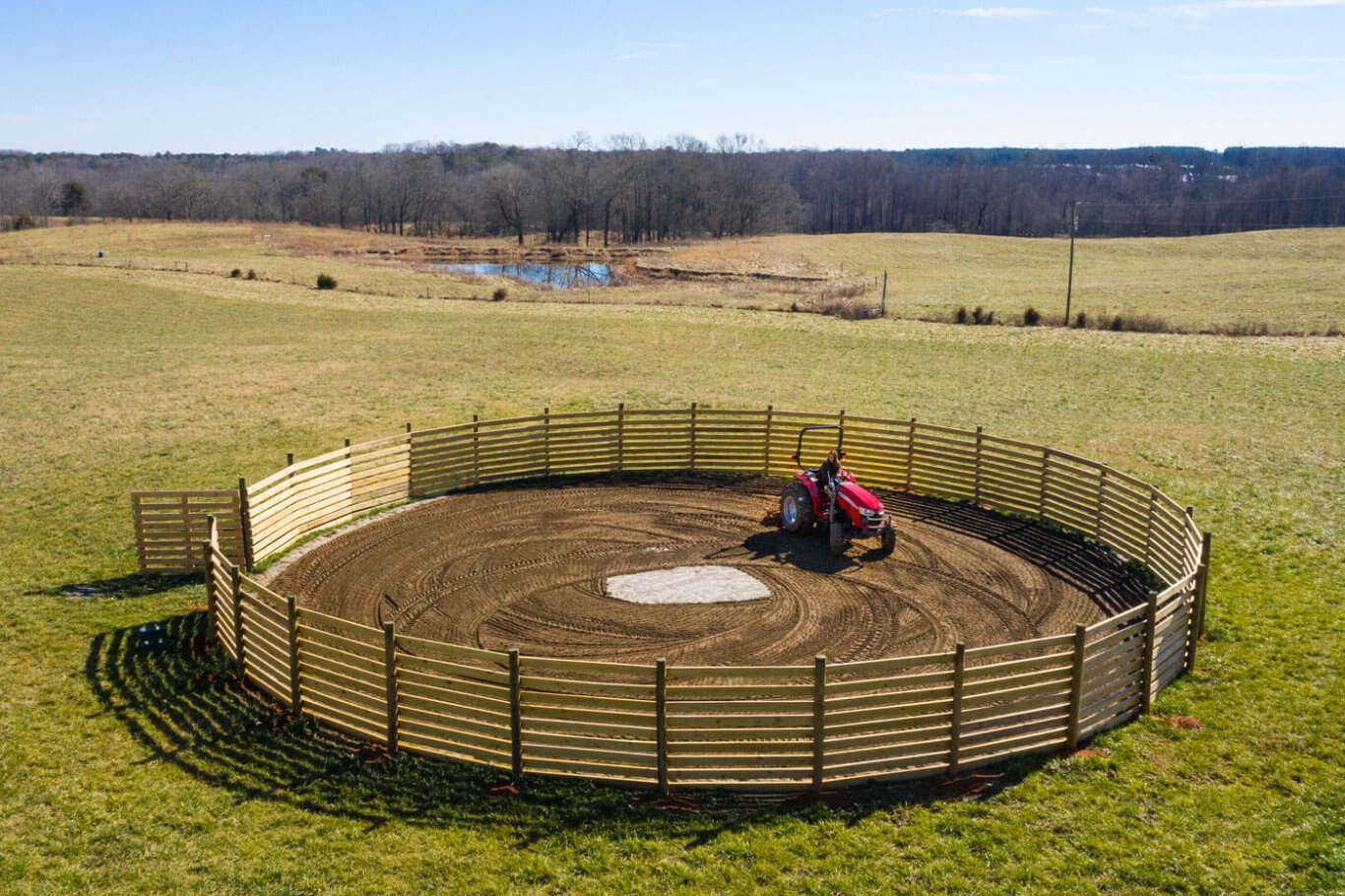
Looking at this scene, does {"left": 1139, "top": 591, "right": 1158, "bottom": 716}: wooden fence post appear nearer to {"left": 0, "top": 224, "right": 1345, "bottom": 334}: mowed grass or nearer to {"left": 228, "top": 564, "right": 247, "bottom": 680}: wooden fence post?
{"left": 228, "top": 564, "right": 247, "bottom": 680}: wooden fence post

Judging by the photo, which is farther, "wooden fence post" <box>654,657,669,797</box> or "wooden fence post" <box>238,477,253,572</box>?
"wooden fence post" <box>238,477,253,572</box>

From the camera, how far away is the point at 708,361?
126ft

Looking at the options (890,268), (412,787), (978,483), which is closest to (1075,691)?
(412,787)

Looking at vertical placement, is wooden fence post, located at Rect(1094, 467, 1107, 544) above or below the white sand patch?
above

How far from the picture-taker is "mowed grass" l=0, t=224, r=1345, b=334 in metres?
58.8

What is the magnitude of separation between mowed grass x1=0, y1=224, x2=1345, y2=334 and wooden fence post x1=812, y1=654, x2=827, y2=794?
43.7 m

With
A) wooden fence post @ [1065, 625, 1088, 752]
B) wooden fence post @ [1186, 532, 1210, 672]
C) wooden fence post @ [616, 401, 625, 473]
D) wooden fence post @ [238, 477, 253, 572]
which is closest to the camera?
wooden fence post @ [1065, 625, 1088, 752]

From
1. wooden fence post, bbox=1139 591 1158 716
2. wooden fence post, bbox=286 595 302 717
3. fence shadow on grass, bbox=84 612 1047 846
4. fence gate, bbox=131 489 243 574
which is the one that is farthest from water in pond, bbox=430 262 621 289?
wooden fence post, bbox=1139 591 1158 716

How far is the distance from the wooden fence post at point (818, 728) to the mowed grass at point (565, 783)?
0.87 ft

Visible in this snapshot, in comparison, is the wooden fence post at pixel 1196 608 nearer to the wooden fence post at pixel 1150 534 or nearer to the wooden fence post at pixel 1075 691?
the wooden fence post at pixel 1075 691

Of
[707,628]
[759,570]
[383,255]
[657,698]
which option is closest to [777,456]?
[759,570]

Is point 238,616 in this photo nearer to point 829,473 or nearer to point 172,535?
point 172,535

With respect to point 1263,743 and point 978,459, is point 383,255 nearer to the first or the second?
point 978,459

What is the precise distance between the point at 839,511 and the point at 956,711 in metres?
6.92
